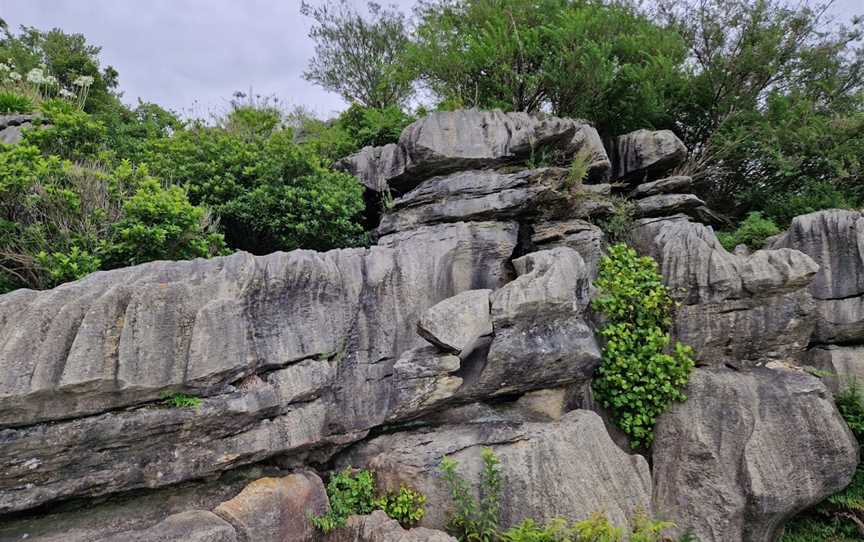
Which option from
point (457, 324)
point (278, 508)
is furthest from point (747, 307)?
point (278, 508)

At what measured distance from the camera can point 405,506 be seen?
15.6 feet

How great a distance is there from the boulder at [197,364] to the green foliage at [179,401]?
0.16 feet

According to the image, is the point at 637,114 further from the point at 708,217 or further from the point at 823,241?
the point at 823,241

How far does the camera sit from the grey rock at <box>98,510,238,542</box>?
377 centimetres

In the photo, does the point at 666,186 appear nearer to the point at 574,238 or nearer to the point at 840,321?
the point at 574,238

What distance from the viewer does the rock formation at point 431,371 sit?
3.88 metres

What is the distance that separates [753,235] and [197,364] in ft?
33.3

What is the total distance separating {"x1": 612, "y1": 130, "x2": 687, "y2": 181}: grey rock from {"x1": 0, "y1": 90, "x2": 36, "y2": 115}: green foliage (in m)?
12.4

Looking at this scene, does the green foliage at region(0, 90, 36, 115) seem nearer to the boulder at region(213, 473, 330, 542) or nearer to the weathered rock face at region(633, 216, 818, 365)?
the boulder at region(213, 473, 330, 542)

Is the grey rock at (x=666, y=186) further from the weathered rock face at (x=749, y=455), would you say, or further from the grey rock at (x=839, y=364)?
the weathered rock face at (x=749, y=455)

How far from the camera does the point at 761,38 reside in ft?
32.7

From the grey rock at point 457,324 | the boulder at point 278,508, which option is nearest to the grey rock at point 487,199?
the grey rock at point 457,324

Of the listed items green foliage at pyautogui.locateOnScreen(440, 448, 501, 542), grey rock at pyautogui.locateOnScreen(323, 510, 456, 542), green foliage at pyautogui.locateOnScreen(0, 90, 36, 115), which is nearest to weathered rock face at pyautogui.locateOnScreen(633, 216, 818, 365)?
green foliage at pyautogui.locateOnScreen(440, 448, 501, 542)

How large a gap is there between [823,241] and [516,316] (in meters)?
5.95
